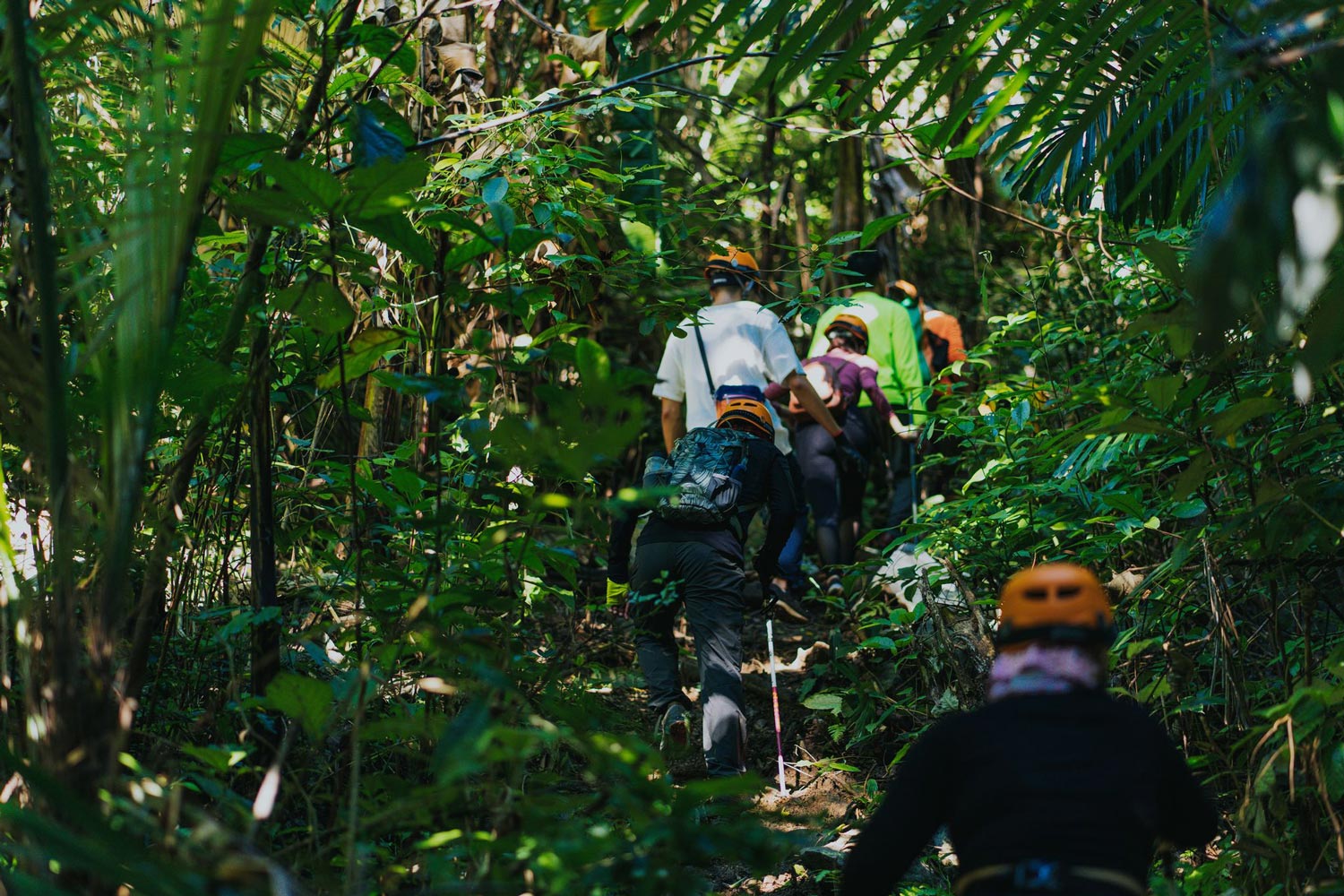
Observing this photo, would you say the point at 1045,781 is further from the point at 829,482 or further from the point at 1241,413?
the point at 829,482

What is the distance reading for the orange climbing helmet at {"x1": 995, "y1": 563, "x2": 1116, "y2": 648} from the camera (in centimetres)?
215

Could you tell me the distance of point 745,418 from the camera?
510 centimetres

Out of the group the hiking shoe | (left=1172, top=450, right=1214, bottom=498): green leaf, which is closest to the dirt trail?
the hiking shoe

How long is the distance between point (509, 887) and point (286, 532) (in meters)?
2.65

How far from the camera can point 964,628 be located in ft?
16.5

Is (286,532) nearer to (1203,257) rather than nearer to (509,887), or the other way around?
(509,887)

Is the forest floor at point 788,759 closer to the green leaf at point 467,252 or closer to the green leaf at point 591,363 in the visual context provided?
the green leaf at point 591,363

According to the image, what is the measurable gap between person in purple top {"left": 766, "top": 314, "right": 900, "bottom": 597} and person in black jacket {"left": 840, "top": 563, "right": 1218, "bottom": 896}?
4930 millimetres

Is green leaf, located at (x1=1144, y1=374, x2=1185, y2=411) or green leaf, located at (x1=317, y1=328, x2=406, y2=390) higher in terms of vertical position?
green leaf, located at (x1=317, y1=328, x2=406, y2=390)

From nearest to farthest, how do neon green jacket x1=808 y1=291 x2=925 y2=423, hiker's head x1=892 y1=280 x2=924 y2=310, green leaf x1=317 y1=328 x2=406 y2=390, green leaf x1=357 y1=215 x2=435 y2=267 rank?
green leaf x1=357 y1=215 x2=435 y2=267 < green leaf x1=317 y1=328 x2=406 y2=390 < neon green jacket x1=808 y1=291 x2=925 y2=423 < hiker's head x1=892 y1=280 x2=924 y2=310

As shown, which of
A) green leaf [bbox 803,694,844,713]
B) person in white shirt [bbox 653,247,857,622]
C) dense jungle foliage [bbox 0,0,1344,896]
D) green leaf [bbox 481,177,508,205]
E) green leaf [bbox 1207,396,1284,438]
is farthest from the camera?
person in white shirt [bbox 653,247,857,622]

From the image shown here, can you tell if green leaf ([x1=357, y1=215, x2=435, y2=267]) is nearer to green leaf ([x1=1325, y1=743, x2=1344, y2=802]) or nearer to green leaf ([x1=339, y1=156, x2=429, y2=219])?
green leaf ([x1=339, y1=156, x2=429, y2=219])

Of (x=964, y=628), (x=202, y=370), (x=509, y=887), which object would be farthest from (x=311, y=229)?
(x=964, y=628)

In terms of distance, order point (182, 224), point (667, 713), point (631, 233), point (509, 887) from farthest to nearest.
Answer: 1. point (631, 233)
2. point (667, 713)
3. point (182, 224)
4. point (509, 887)
